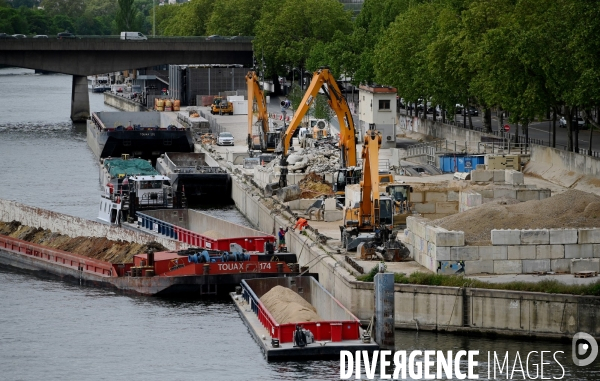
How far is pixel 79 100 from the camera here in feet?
554

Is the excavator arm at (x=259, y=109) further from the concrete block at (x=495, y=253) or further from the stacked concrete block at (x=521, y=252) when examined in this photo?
the stacked concrete block at (x=521, y=252)

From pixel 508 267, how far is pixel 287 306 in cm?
821

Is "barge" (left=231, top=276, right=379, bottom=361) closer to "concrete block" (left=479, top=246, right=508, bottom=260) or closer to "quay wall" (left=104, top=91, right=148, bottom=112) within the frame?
"concrete block" (left=479, top=246, right=508, bottom=260)

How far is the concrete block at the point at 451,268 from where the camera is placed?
2109 inches

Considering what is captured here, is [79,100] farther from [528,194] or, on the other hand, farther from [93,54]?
[528,194]

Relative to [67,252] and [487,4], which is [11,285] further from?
[487,4]

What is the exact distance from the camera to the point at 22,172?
A: 4350 inches

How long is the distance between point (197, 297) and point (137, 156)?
207 ft

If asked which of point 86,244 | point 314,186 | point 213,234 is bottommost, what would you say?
point 86,244

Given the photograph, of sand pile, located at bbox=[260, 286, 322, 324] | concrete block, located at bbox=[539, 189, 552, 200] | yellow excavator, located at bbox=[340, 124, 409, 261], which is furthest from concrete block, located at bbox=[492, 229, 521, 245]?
concrete block, located at bbox=[539, 189, 552, 200]

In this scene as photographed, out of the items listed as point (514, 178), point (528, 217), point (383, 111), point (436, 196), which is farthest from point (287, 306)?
point (383, 111)

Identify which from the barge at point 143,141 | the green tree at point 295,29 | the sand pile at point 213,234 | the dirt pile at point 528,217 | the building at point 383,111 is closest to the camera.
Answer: the dirt pile at point 528,217

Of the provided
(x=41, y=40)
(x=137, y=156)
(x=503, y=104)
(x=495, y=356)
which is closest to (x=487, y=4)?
(x=503, y=104)

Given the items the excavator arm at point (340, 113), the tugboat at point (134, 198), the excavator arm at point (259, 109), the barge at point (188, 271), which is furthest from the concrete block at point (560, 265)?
the excavator arm at point (259, 109)
